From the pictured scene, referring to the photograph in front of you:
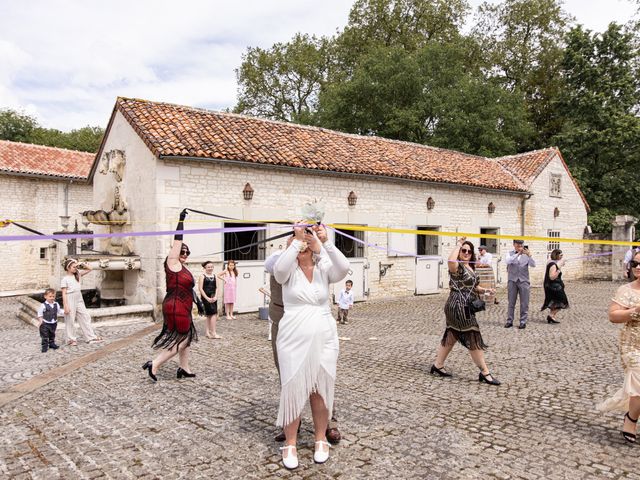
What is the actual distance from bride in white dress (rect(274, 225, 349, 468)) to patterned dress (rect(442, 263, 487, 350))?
8.56ft

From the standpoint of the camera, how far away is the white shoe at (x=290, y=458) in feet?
11.6

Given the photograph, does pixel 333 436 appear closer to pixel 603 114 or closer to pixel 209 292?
pixel 209 292

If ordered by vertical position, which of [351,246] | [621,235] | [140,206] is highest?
[140,206]

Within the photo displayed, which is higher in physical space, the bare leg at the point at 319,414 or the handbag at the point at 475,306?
the handbag at the point at 475,306

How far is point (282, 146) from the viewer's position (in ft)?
45.1

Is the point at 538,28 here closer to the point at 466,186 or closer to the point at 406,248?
the point at 466,186

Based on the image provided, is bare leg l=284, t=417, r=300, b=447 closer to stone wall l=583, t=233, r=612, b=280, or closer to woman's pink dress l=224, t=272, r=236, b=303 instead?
woman's pink dress l=224, t=272, r=236, b=303

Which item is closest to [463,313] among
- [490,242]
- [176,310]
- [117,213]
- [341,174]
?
[176,310]

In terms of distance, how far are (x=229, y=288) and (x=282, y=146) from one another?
494 centimetres

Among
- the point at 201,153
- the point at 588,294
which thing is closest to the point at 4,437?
the point at 201,153

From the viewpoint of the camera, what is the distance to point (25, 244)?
1884 centimetres

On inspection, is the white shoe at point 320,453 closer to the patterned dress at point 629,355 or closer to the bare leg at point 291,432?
the bare leg at point 291,432

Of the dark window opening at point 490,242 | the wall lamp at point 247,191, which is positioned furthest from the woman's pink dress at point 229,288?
the dark window opening at point 490,242

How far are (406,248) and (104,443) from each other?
12.2 metres
